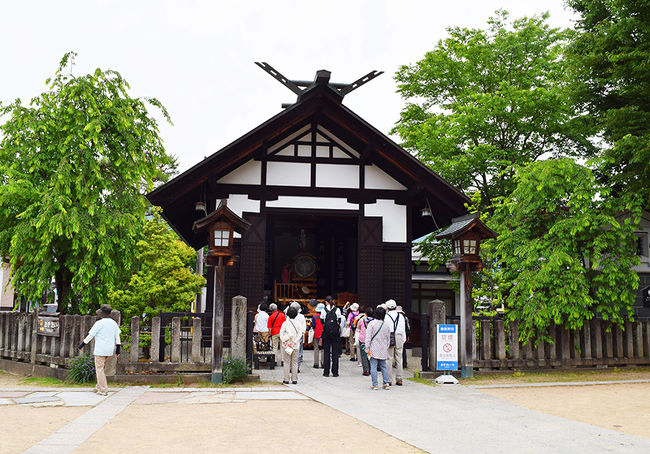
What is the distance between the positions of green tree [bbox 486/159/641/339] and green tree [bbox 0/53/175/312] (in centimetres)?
994

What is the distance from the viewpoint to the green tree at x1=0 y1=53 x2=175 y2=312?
531 inches

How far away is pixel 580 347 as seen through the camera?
1384cm

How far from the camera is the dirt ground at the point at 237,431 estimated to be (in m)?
6.50

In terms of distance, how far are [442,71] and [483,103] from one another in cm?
360

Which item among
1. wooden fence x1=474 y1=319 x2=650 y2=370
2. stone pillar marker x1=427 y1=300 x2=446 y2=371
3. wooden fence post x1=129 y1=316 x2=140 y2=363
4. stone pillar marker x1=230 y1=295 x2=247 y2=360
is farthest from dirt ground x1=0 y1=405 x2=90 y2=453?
wooden fence x1=474 y1=319 x2=650 y2=370

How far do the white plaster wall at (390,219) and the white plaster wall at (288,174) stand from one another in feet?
7.29

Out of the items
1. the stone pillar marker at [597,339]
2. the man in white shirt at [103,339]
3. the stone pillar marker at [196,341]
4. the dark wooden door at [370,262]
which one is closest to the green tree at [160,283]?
the stone pillar marker at [196,341]

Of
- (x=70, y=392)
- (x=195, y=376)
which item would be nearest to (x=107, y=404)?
(x=70, y=392)

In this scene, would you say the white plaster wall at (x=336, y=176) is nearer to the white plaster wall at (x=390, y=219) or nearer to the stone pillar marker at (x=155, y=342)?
the white plaster wall at (x=390, y=219)

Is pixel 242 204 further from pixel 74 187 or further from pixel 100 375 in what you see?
pixel 100 375

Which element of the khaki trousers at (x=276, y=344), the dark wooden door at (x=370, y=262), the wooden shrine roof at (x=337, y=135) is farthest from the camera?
the dark wooden door at (x=370, y=262)

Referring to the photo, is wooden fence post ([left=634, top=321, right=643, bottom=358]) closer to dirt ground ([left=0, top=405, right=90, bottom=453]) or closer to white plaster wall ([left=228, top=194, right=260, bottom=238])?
white plaster wall ([left=228, top=194, right=260, bottom=238])

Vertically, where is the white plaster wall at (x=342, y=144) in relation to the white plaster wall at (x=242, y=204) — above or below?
above

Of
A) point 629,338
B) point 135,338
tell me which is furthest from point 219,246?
point 629,338
